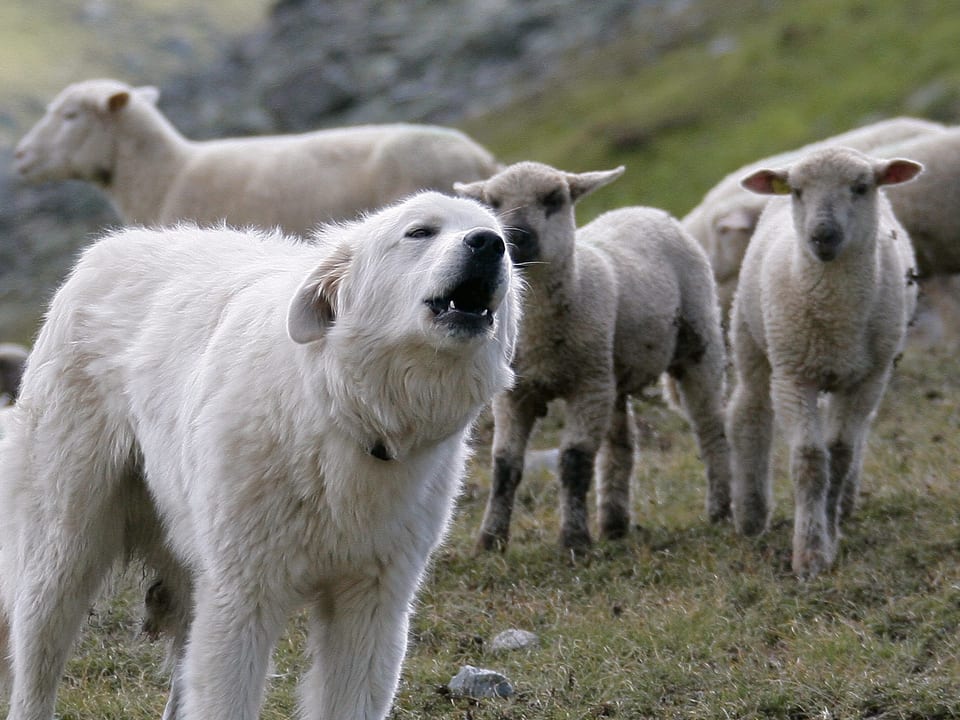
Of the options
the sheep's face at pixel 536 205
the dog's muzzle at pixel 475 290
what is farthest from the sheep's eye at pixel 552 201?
the dog's muzzle at pixel 475 290

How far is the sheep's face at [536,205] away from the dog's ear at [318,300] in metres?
3.29

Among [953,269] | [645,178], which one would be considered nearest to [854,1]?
[645,178]

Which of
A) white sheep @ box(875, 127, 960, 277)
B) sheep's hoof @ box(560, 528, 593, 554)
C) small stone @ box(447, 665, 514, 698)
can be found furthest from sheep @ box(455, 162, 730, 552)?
white sheep @ box(875, 127, 960, 277)

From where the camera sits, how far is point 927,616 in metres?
6.52

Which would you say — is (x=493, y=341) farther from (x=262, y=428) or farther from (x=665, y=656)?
(x=665, y=656)

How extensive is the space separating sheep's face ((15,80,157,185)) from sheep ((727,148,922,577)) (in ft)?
25.1

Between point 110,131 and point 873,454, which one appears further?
point 110,131

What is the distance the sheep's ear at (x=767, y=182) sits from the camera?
812 cm

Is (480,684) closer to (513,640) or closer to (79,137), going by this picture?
(513,640)

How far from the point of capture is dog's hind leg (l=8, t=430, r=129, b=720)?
523 centimetres

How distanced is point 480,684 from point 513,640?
656 millimetres

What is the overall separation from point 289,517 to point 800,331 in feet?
13.3

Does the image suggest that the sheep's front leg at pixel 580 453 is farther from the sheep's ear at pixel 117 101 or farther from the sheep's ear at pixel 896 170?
the sheep's ear at pixel 117 101

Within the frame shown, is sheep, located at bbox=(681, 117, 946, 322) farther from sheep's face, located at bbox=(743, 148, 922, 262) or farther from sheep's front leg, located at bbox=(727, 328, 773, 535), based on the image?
sheep's face, located at bbox=(743, 148, 922, 262)
